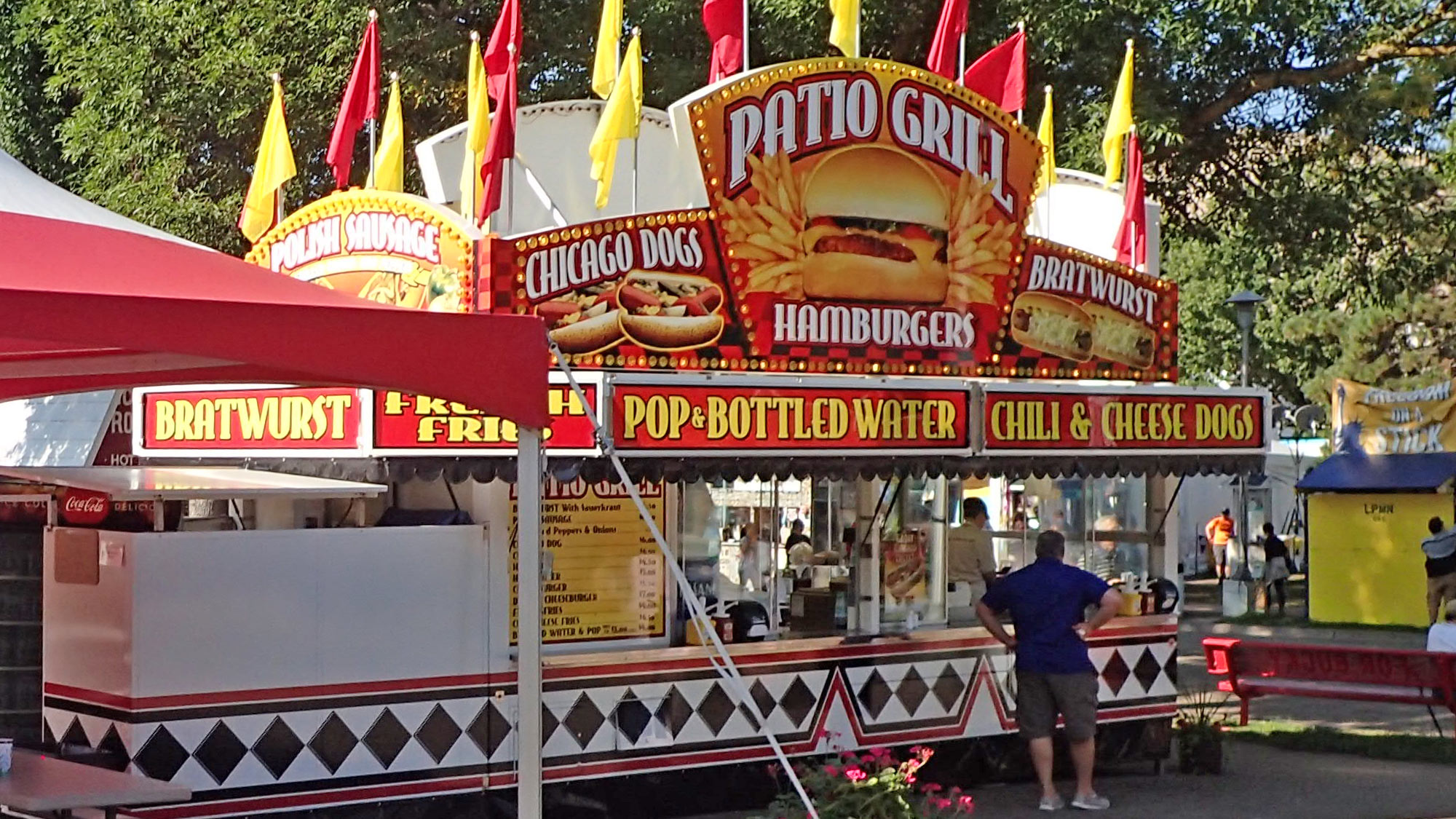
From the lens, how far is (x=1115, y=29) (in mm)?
17766

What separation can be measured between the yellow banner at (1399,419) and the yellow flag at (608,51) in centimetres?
1848

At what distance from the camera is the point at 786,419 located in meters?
10.3

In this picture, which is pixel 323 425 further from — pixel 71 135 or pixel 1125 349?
pixel 71 135

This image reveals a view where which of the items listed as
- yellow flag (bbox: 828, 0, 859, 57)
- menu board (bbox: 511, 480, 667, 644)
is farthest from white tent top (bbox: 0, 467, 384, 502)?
yellow flag (bbox: 828, 0, 859, 57)

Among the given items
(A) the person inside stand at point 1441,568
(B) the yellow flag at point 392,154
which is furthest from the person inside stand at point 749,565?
(A) the person inside stand at point 1441,568

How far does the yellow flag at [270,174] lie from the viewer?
12.3 m

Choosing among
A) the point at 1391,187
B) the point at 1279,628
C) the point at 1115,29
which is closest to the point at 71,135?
the point at 1115,29

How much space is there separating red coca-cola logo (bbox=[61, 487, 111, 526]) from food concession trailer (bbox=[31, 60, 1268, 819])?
21.2 inches

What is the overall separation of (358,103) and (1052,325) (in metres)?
4.90

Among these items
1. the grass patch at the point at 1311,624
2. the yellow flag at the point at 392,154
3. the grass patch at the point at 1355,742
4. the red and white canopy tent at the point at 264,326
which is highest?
the yellow flag at the point at 392,154

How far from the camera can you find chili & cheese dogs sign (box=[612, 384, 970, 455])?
9594 millimetres

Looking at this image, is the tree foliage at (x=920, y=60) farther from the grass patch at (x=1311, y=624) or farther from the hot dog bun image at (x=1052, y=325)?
the grass patch at (x=1311, y=624)

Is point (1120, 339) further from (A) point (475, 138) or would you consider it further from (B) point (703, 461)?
(A) point (475, 138)

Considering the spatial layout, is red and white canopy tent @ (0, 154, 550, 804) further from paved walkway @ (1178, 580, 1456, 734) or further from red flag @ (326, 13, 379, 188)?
paved walkway @ (1178, 580, 1456, 734)
